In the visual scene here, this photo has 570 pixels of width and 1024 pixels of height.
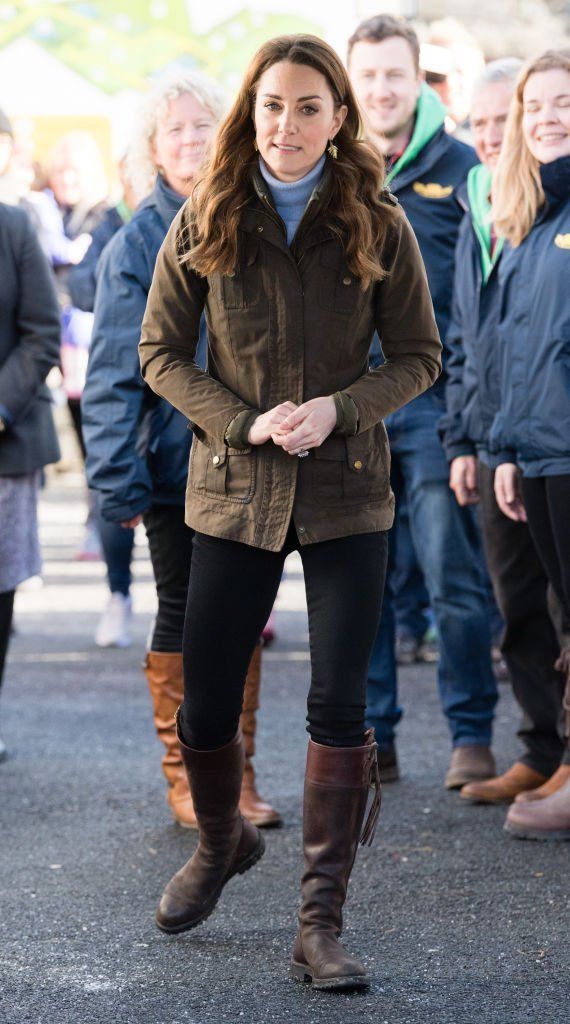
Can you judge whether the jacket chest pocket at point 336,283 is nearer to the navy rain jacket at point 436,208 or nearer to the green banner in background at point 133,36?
the navy rain jacket at point 436,208

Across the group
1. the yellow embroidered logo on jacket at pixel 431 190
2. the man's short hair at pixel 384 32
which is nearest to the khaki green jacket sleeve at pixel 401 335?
the yellow embroidered logo on jacket at pixel 431 190

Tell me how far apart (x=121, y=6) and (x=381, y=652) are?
45.3 feet

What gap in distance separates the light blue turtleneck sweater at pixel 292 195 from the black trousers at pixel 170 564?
4.51 feet

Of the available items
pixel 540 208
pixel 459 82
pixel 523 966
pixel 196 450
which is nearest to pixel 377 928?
pixel 523 966

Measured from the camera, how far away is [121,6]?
58.8 feet

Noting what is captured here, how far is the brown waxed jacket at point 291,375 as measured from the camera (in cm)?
374

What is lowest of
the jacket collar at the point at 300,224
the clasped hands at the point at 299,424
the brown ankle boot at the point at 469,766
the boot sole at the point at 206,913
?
the brown ankle boot at the point at 469,766

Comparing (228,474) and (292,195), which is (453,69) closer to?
(292,195)

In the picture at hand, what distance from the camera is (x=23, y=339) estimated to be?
5.89 meters

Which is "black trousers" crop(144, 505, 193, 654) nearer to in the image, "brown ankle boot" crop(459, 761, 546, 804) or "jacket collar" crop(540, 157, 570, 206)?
"brown ankle boot" crop(459, 761, 546, 804)

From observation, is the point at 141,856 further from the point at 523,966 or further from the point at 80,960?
the point at 523,966

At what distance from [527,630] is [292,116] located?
7.43ft

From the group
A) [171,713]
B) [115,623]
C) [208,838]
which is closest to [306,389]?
[208,838]

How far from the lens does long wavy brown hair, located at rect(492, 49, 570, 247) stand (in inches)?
193
